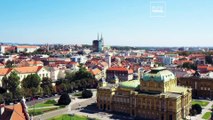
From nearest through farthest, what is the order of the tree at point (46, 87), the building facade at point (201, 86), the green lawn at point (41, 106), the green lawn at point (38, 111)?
1. the green lawn at point (38, 111)
2. the green lawn at point (41, 106)
3. the building facade at point (201, 86)
4. the tree at point (46, 87)

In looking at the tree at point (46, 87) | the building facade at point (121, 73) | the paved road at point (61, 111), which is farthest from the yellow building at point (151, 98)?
the building facade at point (121, 73)

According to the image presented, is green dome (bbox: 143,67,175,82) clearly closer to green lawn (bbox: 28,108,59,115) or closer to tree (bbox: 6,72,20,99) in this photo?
green lawn (bbox: 28,108,59,115)

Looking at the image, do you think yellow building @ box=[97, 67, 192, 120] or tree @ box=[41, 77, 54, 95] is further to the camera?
tree @ box=[41, 77, 54, 95]

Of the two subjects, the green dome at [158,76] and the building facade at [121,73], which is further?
the building facade at [121,73]

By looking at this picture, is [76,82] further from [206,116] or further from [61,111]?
[206,116]

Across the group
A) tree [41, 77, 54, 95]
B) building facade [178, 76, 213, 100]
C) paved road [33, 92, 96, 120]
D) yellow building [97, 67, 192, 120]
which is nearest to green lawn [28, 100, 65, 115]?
paved road [33, 92, 96, 120]

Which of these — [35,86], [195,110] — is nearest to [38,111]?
[35,86]

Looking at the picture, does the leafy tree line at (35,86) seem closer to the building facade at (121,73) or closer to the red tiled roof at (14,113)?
the building facade at (121,73)

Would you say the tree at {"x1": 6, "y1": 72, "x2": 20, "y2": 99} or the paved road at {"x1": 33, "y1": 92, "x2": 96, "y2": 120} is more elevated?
the tree at {"x1": 6, "y1": 72, "x2": 20, "y2": 99}

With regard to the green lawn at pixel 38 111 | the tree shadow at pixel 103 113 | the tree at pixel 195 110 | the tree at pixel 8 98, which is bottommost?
the tree shadow at pixel 103 113
